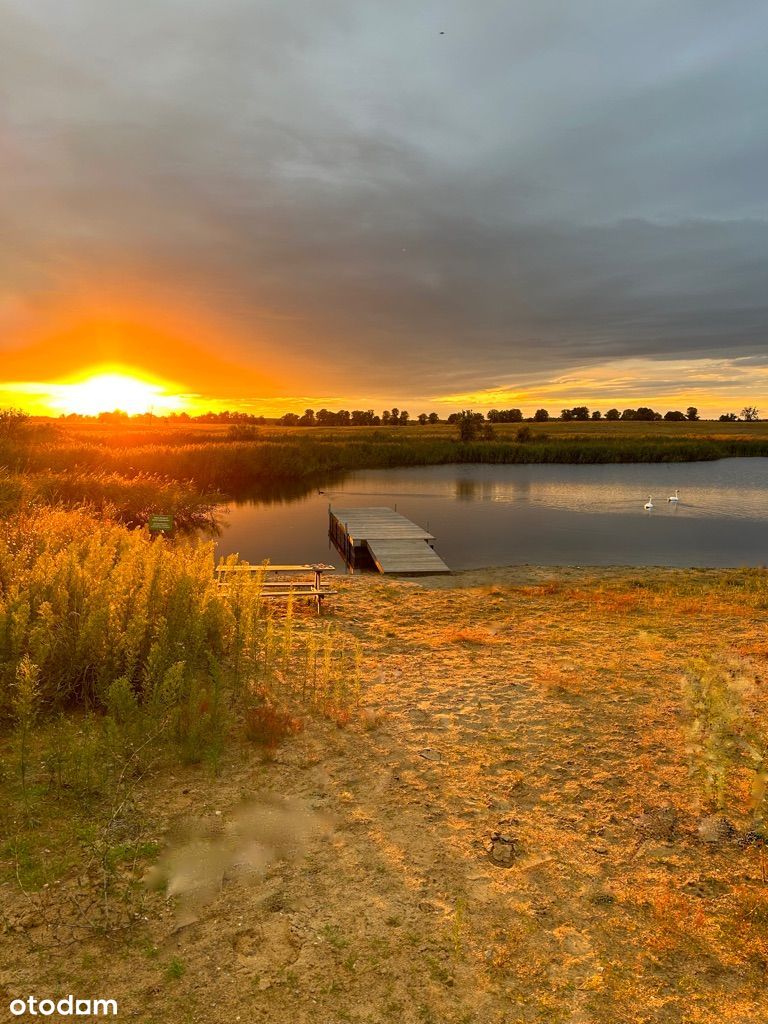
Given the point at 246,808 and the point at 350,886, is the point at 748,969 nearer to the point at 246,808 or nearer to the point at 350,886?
the point at 350,886

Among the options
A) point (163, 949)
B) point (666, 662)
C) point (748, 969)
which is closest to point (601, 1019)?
point (748, 969)

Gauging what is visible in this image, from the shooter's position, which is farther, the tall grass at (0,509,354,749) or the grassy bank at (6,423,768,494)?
the grassy bank at (6,423,768,494)

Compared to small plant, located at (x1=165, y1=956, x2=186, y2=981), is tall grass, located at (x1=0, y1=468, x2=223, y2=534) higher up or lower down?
higher up

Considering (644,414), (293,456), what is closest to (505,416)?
(644,414)

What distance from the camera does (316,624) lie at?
11.3 metres

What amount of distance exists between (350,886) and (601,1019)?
5.53 feet

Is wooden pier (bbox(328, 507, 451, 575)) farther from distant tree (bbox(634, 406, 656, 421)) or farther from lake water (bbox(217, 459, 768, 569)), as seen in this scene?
distant tree (bbox(634, 406, 656, 421))

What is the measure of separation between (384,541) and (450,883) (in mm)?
17776

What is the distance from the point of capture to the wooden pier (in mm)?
18875

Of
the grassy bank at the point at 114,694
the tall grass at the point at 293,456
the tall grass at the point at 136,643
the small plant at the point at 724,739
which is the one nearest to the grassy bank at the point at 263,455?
the tall grass at the point at 293,456

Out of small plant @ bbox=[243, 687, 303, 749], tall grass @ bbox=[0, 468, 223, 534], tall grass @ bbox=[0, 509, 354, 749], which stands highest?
tall grass @ bbox=[0, 468, 223, 534]

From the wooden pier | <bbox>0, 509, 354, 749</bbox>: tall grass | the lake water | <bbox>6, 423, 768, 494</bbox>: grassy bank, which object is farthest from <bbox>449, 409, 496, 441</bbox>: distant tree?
<bbox>0, 509, 354, 749</bbox>: tall grass

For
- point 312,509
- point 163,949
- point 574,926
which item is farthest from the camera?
point 312,509

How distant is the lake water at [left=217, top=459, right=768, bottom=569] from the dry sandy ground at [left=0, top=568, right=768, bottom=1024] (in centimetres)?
1367
